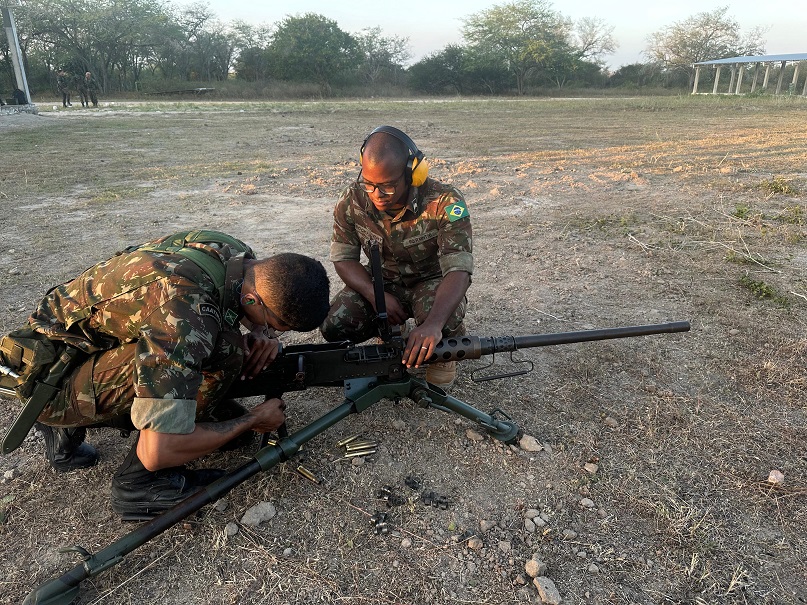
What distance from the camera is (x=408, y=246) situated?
4.04 metres

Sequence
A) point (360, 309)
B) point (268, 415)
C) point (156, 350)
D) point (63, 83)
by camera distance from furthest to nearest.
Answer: point (63, 83), point (360, 309), point (268, 415), point (156, 350)

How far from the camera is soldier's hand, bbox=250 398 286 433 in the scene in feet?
9.72

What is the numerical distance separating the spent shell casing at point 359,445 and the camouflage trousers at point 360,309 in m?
0.97

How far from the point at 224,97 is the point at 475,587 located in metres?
46.5

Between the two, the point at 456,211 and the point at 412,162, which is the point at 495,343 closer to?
the point at 456,211

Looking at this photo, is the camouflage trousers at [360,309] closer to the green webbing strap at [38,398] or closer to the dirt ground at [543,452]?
the dirt ground at [543,452]

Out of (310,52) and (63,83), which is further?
(310,52)

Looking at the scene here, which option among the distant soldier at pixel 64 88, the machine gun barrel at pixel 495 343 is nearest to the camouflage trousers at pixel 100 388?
the machine gun barrel at pixel 495 343

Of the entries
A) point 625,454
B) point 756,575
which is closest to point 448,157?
point 625,454

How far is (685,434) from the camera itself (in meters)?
3.40

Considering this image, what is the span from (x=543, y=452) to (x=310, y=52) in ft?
186

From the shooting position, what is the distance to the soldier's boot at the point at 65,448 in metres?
3.04

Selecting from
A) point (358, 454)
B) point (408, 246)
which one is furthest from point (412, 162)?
point (358, 454)

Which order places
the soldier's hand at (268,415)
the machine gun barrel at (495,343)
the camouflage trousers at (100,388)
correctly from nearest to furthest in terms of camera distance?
1. the camouflage trousers at (100,388)
2. the soldier's hand at (268,415)
3. the machine gun barrel at (495,343)
